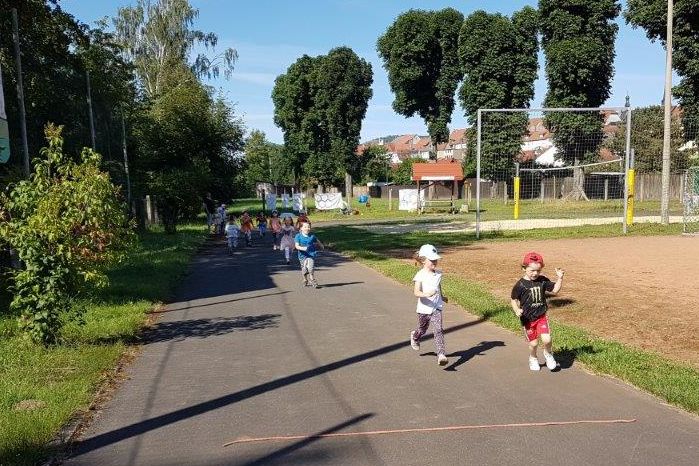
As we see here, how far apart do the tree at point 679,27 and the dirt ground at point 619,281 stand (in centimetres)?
1845

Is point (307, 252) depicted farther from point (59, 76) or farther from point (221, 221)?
point (221, 221)

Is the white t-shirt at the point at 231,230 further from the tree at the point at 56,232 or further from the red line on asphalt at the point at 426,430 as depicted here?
the red line on asphalt at the point at 426,430

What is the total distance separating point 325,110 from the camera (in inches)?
2462

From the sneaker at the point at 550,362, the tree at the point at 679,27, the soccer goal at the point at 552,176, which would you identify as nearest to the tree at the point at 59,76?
the sneaker at the point at 550,362

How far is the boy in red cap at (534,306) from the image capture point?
6422 mm

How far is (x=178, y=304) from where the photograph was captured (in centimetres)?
1118

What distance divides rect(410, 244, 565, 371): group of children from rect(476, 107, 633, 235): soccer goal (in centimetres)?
2227

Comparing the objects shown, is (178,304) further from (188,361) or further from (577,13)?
(577,13)

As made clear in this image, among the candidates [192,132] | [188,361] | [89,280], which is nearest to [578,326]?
[188,361]

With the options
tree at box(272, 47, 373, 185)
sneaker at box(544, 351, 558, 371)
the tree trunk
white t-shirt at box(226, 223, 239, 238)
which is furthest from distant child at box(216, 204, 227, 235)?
tree at box(272, 47, 373, 185)

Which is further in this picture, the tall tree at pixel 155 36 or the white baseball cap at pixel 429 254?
the tall tree at pixel 155 36

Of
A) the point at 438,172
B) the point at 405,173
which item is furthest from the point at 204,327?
the point at 405,173

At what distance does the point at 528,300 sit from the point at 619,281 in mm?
6680

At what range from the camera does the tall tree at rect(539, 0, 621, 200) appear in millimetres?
44031
